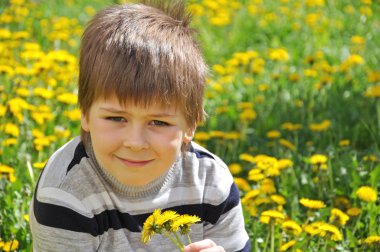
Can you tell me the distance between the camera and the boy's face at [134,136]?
6.52 feet

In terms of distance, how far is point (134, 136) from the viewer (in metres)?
1.97

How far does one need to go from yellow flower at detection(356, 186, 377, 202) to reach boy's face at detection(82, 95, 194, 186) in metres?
0.81

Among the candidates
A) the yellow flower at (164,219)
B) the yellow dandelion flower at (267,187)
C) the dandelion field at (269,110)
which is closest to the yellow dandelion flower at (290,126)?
the dandelion field at (269,110)

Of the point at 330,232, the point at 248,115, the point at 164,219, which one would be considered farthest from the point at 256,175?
the point at 164,219

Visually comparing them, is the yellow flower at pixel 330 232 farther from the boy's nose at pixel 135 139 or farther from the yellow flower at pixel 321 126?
the yellow flower at pixel 321 126

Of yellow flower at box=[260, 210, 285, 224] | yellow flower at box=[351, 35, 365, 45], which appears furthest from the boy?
yellow flower at box=[351, 35, 365, 45]

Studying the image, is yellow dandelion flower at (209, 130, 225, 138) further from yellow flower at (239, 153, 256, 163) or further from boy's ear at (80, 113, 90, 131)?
boy's ear at (80, 113, 90, 131)

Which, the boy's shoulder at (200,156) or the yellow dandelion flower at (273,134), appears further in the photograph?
the yellow dandelion flower at (273,134)

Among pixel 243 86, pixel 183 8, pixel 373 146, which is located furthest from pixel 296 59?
pixel 183 8

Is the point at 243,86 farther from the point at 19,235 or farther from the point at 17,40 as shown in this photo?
the point at 19,235

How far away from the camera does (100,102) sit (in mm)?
2029

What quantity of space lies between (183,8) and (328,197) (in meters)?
0.99

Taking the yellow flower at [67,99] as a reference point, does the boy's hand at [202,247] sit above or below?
below

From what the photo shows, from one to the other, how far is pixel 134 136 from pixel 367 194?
972 mm
